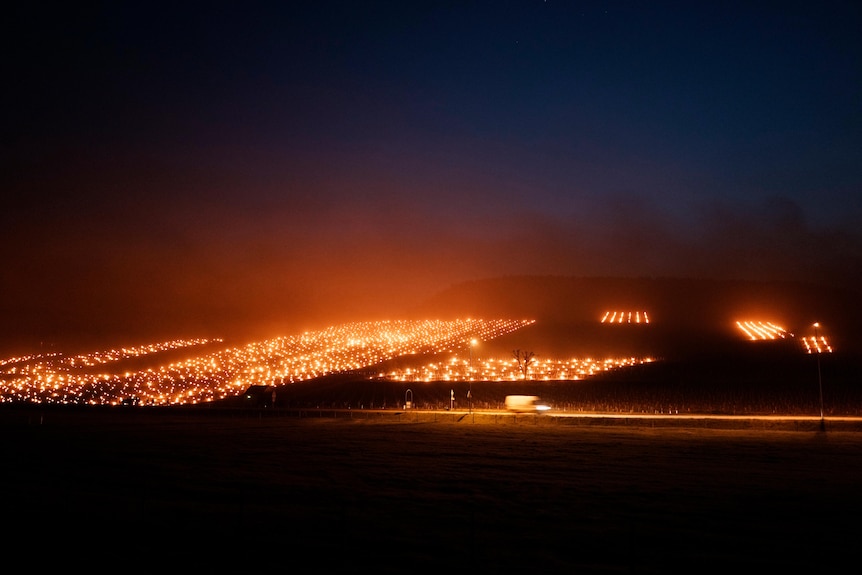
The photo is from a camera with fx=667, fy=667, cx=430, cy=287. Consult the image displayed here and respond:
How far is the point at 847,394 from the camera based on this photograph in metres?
60.5

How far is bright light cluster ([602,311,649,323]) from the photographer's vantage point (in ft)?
506

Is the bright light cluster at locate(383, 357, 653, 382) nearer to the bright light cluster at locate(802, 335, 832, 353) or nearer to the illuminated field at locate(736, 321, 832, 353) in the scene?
the bright light cluster at locate(802, 335, 832, 353)

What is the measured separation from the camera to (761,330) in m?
134

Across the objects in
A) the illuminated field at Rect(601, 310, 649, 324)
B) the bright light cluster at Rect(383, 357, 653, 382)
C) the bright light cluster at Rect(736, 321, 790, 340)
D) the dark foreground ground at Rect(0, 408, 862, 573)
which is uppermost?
the illuminated field at Rect(601, 310, 649, 324)

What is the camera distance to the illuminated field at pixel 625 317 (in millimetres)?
153438

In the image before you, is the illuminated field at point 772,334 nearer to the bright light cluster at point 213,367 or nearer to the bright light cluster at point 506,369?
the bright light cluster at point 506,369

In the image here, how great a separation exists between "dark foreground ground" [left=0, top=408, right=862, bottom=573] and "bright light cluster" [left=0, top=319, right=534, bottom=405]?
36428mm

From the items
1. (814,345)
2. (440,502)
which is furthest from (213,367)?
(814,345)

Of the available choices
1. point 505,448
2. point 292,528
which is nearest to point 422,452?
point 505,448

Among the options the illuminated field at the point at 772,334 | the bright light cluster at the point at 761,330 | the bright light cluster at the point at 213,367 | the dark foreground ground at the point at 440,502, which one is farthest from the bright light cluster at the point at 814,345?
the dark foreground ground at the point at 440,502

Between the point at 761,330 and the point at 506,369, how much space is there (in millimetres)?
72658

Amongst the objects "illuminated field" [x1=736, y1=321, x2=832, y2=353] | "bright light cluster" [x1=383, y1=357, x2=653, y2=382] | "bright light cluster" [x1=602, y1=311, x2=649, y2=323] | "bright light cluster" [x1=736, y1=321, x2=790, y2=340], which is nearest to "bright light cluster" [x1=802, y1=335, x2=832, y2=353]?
"illuminated field" [x1=736, y1=321, x2=832, y2=353]

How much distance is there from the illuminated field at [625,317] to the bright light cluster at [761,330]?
20.9 m

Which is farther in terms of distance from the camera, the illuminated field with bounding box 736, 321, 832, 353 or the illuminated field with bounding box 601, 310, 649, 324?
the illuminated field with bounding box 601, 310, 649, 324
